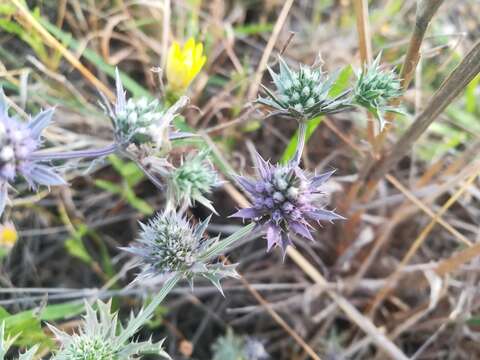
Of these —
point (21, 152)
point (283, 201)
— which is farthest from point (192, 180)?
point (21, 152)

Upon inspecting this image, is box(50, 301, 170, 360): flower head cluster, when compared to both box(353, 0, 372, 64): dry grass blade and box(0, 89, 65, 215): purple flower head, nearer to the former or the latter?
box(0, 89, 65, 215): purple flower head

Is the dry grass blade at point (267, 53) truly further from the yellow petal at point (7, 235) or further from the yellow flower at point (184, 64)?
the yellow petal at point (7, 235)

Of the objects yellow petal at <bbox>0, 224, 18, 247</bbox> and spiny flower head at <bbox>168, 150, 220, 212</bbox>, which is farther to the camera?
yellow petal at <bbox>0, 224, 18, 247</bbox>

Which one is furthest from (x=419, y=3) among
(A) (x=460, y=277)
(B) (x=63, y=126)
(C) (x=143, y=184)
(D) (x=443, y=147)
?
(B) (x=63, y=126)

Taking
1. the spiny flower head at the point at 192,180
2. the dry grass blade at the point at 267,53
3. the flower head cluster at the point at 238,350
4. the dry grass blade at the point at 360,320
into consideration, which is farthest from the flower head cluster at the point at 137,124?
the flower head cluster at the point at 238,350

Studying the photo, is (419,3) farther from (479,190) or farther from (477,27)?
(477,27)

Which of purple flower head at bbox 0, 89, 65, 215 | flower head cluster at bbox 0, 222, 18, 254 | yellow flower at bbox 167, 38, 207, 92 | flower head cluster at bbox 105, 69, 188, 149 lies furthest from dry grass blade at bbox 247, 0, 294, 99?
flower head cluster at bbox 0, 222, 18, 254
